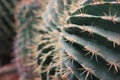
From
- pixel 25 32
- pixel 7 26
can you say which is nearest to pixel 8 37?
pixel 7 26

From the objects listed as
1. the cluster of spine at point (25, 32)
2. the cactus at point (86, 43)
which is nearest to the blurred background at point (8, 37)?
the cluster of spine at point (25, 32)

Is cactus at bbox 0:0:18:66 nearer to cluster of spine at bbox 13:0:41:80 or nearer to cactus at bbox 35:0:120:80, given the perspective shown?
cluster of spine at bbox 13:0:41:80

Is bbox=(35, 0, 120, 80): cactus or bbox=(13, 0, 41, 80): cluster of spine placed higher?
bbox=(35, 0, 120, 80): cactus

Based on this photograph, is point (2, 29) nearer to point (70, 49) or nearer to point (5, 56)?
point (5, 56)

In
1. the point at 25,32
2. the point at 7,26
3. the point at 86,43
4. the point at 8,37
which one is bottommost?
the point at 8,37

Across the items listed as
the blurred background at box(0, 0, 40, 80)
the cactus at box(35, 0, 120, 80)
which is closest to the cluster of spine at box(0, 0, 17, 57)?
the blurred background at box(0, 0, 40, 80)

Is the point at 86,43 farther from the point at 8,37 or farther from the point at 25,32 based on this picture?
the point at 8,37

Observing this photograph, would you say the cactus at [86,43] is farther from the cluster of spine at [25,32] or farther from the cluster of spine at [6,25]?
the cluster of spine at [6,25]

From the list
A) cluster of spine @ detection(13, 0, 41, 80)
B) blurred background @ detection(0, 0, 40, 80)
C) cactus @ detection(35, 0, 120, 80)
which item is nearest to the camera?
cactus @ detection(35, 0, 120, 80)

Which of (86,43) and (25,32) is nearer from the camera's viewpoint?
(86,43)
